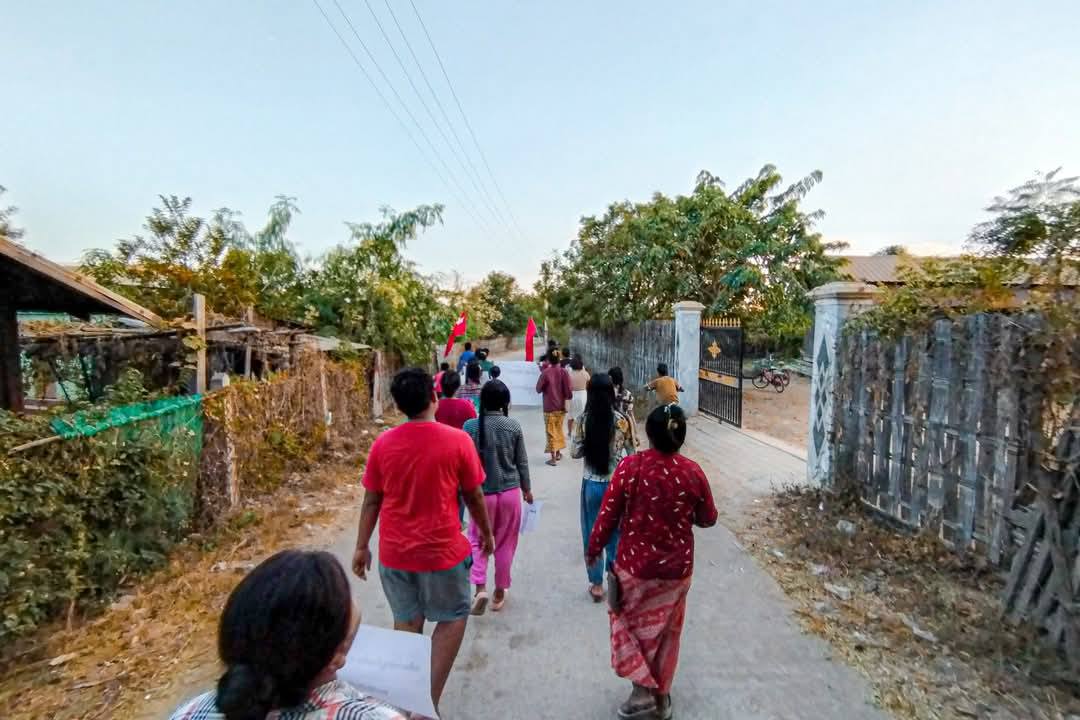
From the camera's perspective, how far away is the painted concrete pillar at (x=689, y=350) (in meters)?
12.4

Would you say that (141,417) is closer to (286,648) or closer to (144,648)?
(144,648)

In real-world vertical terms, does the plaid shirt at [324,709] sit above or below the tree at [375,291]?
below

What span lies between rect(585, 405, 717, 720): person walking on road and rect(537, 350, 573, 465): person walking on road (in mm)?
5543

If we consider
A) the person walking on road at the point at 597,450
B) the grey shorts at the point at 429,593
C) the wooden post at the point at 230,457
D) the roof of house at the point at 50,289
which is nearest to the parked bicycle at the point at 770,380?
the person walking on road at the point at 597,450

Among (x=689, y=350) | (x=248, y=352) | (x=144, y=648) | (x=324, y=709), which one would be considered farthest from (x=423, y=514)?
(x=689, y=350)

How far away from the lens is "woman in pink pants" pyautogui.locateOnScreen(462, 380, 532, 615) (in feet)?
13.0

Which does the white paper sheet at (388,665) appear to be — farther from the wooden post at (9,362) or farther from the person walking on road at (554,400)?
the person walking on road at (554,400)

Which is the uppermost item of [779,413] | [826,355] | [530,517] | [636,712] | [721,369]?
[826,355]

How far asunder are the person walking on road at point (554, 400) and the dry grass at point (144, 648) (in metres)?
3.74

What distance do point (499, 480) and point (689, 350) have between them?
9.27m

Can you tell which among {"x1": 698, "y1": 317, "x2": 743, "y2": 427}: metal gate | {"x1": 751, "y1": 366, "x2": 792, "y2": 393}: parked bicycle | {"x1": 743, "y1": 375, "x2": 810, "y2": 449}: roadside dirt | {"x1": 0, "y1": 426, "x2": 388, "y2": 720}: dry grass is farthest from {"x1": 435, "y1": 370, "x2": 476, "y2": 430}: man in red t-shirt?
{"x1": 751, "y1": 366, "x2": 792, "y2": 393}: parked bicycle

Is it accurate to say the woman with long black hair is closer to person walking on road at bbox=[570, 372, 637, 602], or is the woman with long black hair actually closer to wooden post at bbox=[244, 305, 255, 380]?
person walking on road at bbox=[570, 372, 637, 602]

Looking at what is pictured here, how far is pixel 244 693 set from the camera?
1.06m

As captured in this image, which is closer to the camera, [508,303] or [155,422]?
[155,422]
